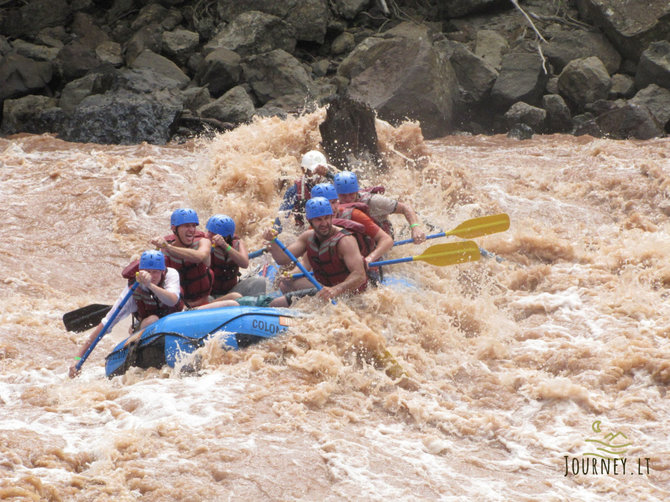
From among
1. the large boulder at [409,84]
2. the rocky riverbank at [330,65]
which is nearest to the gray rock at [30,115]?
the rocky riverbank at [330,65]

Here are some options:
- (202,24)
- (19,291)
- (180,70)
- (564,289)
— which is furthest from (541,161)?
(202,24)

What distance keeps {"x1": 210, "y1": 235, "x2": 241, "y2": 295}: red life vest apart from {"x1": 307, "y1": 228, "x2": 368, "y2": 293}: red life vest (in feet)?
2.40

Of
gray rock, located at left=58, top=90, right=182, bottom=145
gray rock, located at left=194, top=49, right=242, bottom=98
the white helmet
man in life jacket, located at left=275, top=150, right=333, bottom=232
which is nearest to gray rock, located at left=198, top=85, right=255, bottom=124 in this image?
gray rock, located at left=58, top=90, right=182, bottom=145

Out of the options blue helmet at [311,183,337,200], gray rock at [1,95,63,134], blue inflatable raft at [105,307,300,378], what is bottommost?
gray rock at [1,95,63,134]

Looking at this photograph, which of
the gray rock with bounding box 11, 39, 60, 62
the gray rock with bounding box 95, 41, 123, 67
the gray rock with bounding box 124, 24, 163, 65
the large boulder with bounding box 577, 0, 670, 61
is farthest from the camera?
the gray rock with bounding box 124, 24, 163, 65

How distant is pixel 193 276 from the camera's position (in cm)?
610

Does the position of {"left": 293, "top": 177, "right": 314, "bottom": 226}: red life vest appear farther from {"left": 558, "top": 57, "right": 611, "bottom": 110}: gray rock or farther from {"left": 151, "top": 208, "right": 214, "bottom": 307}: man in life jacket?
{"left": 558, "top": 57, "right": 611, "bottom": 110}: gray rock

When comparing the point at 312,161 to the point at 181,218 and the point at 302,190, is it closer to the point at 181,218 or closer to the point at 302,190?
the point at 302,190

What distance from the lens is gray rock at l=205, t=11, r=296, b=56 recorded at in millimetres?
19750

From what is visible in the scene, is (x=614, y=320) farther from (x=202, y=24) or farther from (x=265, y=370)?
(x=202, y=24)

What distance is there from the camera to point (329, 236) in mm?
5938

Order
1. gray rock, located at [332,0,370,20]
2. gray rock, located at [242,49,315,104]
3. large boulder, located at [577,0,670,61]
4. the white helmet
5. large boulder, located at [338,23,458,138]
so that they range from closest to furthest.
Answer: the white helmet
large boulder, located at [338,23,458,138]
large boulder, located at [577,0,670,61]
gray rock, located at [242,49,315,104]
gray rock, located at [332,0,370,20]

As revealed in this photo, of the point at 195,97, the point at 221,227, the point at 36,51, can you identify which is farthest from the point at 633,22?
the point at 221,227

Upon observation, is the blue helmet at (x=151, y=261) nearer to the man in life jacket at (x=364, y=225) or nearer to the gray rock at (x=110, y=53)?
the man in life jacket at (x=364, y=225)
